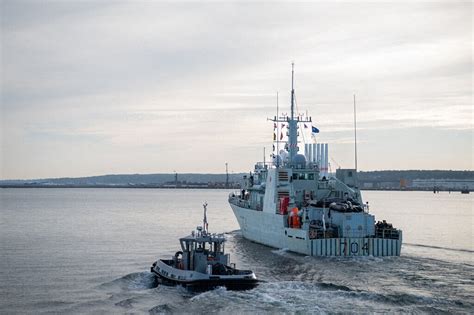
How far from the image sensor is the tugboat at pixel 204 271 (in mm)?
36656

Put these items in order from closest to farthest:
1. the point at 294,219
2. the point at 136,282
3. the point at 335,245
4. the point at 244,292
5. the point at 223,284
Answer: the point at 244,292 < the point at 223,284 < the point at 136,282 < the point at 335,245 < the point at 294,219

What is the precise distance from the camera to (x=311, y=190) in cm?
6016

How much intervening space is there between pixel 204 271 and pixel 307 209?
17123 millimetres

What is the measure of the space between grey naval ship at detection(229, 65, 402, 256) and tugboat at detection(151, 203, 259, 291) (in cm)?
1203

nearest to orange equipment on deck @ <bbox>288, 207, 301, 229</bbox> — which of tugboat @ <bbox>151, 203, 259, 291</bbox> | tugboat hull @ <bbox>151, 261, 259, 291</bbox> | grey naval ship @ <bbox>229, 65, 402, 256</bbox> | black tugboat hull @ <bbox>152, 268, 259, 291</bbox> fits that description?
grey naval ship @ <bbox>229, 65, 402, 256</bbox>

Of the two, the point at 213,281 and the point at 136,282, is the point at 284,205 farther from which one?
the point at 213,281

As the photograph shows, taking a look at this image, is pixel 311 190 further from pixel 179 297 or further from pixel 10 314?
Answer: pixel 10 314

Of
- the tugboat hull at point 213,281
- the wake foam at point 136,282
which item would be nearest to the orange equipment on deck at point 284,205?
the wake foam at point 136,282

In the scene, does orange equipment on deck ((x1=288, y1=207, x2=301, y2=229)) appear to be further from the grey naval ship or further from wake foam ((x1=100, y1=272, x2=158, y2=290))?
wake foam ((x1=100, y1=272, x2=158, y2=290))

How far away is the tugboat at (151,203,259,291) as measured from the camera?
3666 centimetres

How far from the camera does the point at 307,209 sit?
53281mm

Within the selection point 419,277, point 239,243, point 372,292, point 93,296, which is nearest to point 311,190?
point 239,243

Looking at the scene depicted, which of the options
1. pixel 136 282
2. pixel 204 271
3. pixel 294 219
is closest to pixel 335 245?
pixel 294 219

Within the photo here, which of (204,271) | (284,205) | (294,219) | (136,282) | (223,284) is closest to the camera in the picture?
(223,284)
